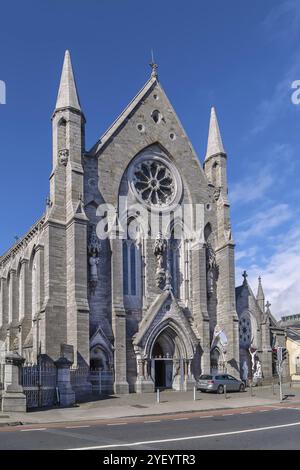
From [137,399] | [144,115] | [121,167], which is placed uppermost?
[144,115]

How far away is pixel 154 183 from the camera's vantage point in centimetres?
3575

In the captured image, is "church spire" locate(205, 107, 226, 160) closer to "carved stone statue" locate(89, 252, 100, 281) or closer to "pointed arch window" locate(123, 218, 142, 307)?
"pointed arch window" locate(123, 218, 142, 307)

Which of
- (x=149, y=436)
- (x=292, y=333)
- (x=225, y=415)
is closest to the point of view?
(x=149, y=436)

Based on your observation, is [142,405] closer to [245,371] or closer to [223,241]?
[245,371]

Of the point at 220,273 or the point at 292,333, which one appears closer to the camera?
the point at 220,273

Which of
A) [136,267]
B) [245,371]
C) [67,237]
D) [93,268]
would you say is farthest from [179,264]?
[67,237]

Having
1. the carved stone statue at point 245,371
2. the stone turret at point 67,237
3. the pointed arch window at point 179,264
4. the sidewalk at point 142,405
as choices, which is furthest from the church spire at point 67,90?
the carved stone statue at point 245,371

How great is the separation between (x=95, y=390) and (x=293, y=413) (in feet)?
40.4

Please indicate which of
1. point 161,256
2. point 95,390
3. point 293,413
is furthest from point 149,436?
point 161,256

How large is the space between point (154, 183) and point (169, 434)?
23.2 metres

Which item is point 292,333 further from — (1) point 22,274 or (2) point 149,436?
(2) point 149,436

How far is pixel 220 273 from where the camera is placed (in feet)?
121

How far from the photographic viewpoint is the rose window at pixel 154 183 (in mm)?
35125

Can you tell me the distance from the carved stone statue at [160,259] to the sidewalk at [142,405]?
21.5ft
